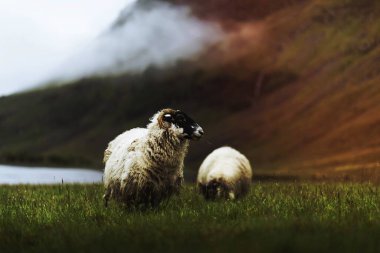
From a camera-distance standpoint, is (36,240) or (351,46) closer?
(36,240)

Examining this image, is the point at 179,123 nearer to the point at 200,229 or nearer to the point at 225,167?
the point at 200,229

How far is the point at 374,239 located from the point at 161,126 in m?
6.19

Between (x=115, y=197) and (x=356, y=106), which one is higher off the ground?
(x=356, y=106)

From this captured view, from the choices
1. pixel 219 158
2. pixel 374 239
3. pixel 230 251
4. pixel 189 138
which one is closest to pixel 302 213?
pixel 189 138

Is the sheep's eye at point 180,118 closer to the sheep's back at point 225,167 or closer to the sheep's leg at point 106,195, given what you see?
the sheep's leg at point 106,195

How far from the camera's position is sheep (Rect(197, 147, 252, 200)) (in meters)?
16.1

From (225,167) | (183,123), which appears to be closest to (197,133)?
(183,123)

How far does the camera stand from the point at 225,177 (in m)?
16.2

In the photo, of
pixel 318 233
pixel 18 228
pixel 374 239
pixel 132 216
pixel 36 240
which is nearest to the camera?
pixel 374 239

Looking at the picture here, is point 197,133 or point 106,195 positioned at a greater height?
point 197,133

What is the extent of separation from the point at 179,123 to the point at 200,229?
440cm

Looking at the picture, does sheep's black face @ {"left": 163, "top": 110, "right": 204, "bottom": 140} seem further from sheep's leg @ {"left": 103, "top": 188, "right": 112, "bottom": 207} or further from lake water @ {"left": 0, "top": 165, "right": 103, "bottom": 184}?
lake water @ {"left": 0, "top": 165, "right": 103, "bottom": 184}

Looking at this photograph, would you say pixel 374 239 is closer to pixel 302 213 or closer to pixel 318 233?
pixel 318 233

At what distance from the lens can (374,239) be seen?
269 inches
